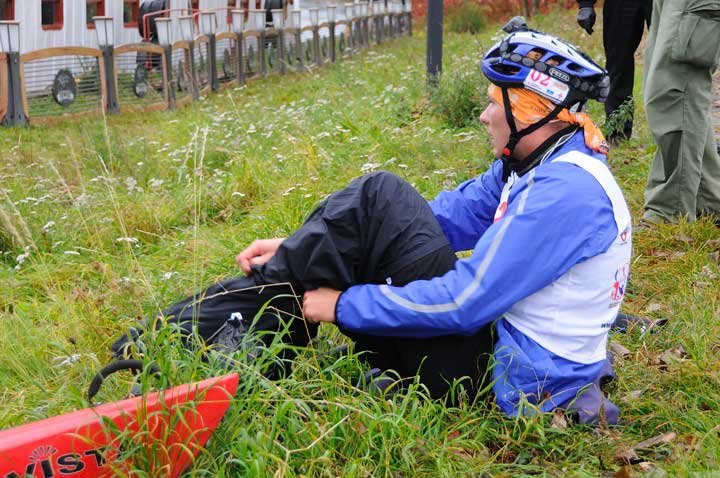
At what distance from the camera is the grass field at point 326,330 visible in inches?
115

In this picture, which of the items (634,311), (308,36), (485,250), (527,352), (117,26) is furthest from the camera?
(308,36)

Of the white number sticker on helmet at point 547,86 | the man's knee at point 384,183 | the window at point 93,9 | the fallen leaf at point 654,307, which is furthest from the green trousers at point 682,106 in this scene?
the window at point 93,9

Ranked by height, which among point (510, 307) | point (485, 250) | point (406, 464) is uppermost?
point (485, 250)

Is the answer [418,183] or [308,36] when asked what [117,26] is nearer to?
[308,36]

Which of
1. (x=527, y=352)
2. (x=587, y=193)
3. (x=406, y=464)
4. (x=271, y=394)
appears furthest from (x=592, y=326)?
(x=271, y=394)

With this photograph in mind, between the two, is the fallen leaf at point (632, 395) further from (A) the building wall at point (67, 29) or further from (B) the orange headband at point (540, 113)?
(A) the building wall at point (67, 29)

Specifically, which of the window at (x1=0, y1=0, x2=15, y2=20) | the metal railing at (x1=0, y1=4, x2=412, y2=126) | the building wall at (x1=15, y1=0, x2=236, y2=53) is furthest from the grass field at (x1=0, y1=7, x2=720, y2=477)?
the building wall at (x1=15, y1=0, x2=236, y2=53)

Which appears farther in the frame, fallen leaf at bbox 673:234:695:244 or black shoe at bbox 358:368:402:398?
fallen leaf at bbox 673:234:695:244

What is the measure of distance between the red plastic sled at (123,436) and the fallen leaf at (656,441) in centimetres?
141

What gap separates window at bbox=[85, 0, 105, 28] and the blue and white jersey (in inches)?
503

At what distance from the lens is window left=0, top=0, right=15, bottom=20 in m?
12.9

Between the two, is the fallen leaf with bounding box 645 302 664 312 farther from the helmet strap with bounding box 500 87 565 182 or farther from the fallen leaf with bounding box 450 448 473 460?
the fallen leaf with bounding box 450 448 473 460

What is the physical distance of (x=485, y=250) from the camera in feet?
9.39

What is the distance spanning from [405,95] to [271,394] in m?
7.29
